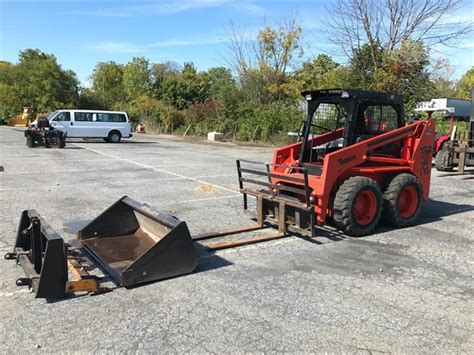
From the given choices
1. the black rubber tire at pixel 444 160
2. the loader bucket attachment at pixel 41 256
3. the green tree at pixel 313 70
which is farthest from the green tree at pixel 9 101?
the loader bucket attachment at pixel 41 256

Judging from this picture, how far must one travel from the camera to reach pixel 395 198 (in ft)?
23.0

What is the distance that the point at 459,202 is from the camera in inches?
388

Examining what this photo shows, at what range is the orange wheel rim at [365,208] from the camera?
22.0ft

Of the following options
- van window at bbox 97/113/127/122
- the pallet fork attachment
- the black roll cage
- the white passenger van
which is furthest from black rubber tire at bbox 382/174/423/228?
van window at bbox 97/113/127/122

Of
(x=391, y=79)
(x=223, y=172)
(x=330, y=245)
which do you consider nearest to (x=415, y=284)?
(x=330, y=245)

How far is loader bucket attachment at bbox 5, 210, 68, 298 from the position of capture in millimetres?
4188

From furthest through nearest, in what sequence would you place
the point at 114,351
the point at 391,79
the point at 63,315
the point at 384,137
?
the point at 391,79, the point at 384,137, the point at 63,315, the point at 114,351

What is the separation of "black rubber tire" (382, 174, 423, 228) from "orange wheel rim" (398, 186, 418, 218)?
0.23ft

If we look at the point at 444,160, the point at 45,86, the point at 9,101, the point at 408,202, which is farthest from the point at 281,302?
the point at 9,101

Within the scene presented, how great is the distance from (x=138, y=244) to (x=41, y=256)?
134 centimetres

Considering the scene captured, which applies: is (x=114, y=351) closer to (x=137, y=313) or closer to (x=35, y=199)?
(x=137, y=313)

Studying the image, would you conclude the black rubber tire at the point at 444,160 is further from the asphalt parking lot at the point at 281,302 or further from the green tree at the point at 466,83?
the green tree at the point at 466,83

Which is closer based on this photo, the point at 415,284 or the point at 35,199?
the point at 415,284

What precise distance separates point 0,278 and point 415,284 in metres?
4.61
